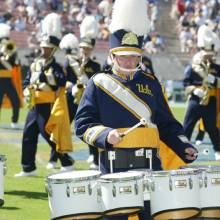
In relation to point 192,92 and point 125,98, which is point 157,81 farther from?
point 192,92

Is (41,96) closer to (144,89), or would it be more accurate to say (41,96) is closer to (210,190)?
(144,89)

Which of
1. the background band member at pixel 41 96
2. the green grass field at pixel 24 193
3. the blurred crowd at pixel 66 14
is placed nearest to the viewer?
the green grass field at pixel 24 193

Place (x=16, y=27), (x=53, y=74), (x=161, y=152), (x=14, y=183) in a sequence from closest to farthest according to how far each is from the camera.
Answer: (x=161, y=152) → (x=14, y=183) → (x=53, y=74) → (x=16, y=27)

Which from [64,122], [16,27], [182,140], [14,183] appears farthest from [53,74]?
[16,27]

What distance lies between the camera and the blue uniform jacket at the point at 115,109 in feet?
22.3

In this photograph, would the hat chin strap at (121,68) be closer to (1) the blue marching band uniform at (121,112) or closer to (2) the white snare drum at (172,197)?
(1) the blue marching band uniform at (121,112)

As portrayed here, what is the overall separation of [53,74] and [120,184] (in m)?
7.29

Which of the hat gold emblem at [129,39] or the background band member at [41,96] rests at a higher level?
the hat gold emblem at [129,39]

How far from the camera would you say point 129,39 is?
22.6 ft

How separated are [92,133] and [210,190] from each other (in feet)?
3.10

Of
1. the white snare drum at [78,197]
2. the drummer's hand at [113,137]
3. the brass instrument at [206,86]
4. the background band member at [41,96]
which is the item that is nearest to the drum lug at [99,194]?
the white snare drum at [78,197]

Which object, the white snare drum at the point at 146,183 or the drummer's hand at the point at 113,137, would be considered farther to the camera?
the drummer's hand at the point at 113,137

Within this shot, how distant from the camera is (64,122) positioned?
1361cm

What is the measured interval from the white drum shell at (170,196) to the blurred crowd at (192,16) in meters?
32.4
